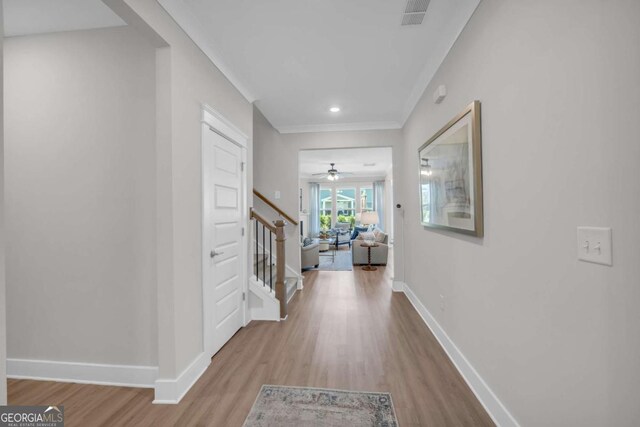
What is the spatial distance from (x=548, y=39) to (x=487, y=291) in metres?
1.36

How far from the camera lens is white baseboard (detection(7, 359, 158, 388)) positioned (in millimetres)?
2082

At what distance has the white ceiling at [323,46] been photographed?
204 centimetres

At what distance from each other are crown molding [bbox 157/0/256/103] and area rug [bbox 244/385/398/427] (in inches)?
103

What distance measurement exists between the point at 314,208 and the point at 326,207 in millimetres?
747

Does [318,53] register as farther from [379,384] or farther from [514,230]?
[379,384]

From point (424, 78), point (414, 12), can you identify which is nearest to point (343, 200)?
point (424, 78)

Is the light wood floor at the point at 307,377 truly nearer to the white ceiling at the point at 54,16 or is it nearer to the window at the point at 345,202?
the white ceiling at the point at 54,16

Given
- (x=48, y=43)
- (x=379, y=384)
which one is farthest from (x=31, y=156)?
(x=379, y=384)

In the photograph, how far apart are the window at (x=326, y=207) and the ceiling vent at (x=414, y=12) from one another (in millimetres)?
9401

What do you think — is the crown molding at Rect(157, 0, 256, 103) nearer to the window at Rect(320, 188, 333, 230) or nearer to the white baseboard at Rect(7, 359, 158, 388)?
the white baseboard at Rect(7, 359, 158, 388)

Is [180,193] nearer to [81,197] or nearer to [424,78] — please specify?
[81,197]

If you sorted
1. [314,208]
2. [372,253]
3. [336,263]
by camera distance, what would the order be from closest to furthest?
[372,253]
[336,263]
[314,208]

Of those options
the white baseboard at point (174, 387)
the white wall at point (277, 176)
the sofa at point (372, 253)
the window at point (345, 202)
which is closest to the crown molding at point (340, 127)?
the white wall at point (277, 176)

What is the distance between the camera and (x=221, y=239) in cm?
265
